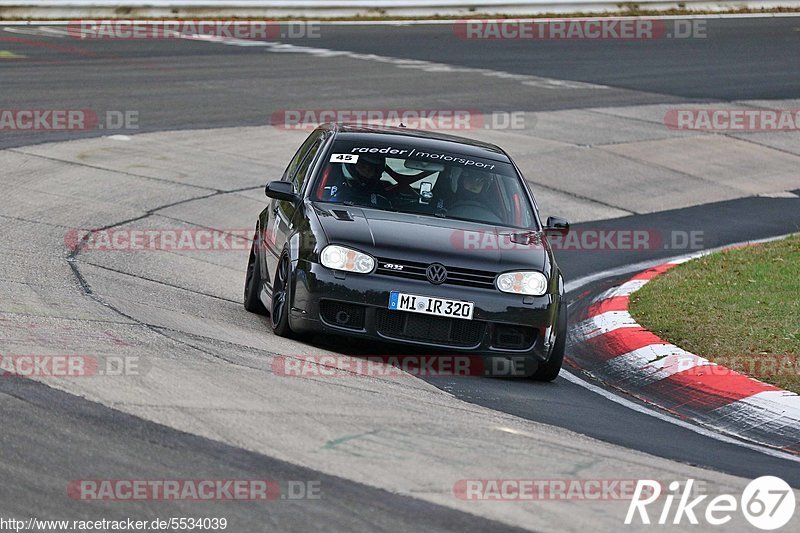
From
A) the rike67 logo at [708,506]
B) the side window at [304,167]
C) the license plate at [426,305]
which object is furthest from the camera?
the side window at [304,167]

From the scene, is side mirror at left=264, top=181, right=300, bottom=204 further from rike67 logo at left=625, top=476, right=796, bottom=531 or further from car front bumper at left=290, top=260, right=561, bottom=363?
rike67 logo at left=625, top=476, right=796, bottom=531

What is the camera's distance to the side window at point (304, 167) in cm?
981

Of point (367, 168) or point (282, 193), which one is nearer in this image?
point (282, 193)

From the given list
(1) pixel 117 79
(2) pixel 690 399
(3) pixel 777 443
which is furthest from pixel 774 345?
(1) pixel 117 79

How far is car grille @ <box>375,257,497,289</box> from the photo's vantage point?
8.23 m

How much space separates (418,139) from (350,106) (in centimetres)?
1054

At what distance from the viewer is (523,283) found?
333 inches

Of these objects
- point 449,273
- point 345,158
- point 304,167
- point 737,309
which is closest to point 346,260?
point 449,273

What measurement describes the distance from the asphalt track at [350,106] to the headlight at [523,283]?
59 centimetres

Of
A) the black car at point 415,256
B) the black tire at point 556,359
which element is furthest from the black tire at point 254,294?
the black tire at point 556,359

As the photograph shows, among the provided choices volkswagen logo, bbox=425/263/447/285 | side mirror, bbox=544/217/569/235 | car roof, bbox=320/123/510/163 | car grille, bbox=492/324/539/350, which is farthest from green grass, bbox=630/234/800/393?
volkswagen logo, bbox=425/263/447/285

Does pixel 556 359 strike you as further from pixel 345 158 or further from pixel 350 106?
pixel 350 106

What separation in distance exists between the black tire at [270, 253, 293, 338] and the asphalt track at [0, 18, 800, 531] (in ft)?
1.44

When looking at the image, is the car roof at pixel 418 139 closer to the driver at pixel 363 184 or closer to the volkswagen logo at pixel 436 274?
the driver at pixel 363 184
